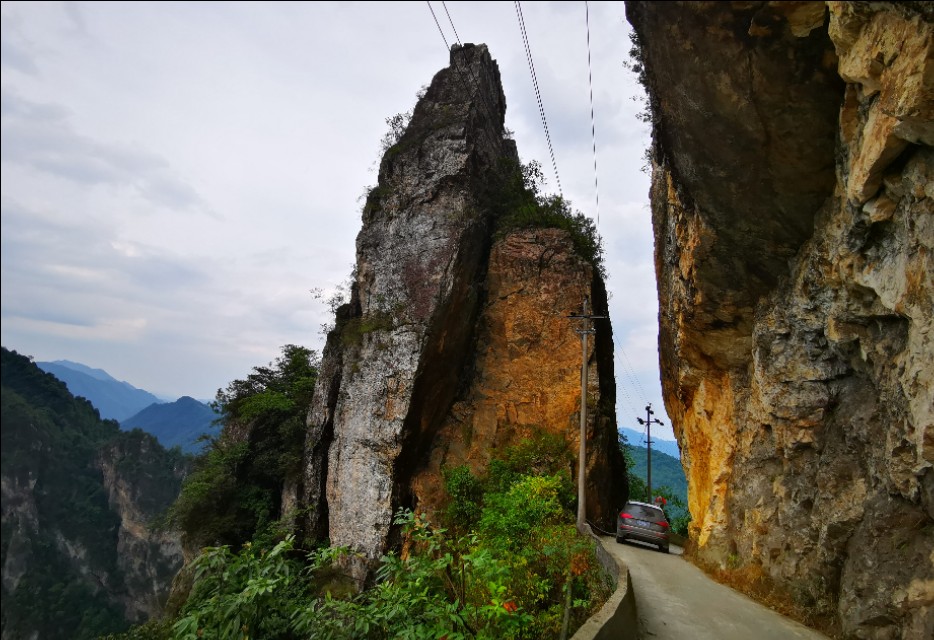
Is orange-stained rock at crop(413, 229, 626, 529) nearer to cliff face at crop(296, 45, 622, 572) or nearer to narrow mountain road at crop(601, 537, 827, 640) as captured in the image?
cliff face at crop(296, 45, 622, 572)

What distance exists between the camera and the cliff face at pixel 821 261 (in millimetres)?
5449

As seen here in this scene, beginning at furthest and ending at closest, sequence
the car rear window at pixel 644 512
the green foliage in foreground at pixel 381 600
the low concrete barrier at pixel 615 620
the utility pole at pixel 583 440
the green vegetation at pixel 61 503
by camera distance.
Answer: the green vegetation at pixel 61 503
the utility pole at pixel 583 440
the car rear window at pixel 644 512
the low concrete barrier at pixel 615 620
the green foliage in foreground at pixel 381 600

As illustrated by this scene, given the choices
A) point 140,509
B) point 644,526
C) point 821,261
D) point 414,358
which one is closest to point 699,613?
point 821,261

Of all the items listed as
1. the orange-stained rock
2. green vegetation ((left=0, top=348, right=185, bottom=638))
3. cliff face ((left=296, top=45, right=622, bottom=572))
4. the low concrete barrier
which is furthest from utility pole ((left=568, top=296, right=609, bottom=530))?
green vegetation ((left=0, top=348, right=185, bottom=638))

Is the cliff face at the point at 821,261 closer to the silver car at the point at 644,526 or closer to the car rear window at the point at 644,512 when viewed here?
the silver car at the point at 644,526

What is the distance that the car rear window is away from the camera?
14969 millimetres

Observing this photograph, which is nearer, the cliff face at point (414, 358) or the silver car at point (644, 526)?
the silver car at point (644, 526)

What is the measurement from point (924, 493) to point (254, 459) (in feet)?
68.7

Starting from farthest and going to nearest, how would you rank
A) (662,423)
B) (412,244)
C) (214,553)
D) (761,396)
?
(662,423), (412,244), (761,396), (214,553)

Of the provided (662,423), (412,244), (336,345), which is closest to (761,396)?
(412,244)

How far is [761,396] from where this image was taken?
10.3m

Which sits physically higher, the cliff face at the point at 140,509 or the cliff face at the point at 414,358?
the cliff face at the point at 414,358

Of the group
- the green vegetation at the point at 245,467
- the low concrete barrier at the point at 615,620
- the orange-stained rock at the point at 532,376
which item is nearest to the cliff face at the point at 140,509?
the green vegetation at the point at 245,467

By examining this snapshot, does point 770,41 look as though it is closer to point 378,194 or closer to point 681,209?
point 681,209
